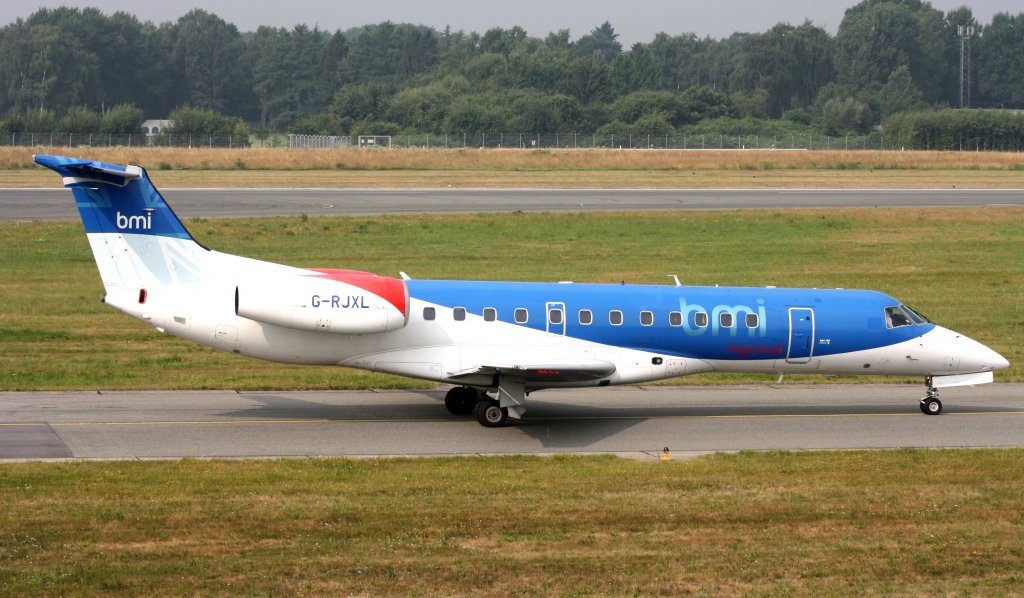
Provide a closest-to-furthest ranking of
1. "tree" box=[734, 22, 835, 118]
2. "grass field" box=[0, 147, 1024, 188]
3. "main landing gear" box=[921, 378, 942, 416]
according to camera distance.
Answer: "main landing gear" box=[921, 378, 942, 416]
"grass field" box=[0, 147, 1024, 188]
"tree" box=[734, 22, 835, 118]

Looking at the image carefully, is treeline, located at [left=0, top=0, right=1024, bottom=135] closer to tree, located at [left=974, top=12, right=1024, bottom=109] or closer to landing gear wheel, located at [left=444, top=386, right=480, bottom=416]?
tree, located at [left=974, top=12, right=1024, bottom=109]

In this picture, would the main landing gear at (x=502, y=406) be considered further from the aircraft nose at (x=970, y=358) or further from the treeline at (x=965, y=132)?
the treeline at (x=965, y=132)

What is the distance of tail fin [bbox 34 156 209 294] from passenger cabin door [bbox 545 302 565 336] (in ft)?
20.7

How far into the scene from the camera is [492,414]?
23.5 m

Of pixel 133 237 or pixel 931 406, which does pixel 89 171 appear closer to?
pixel 133 237

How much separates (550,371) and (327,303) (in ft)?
13.3

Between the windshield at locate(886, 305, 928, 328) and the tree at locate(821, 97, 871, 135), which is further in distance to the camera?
the tree at locate(821, 97, 871, 135)

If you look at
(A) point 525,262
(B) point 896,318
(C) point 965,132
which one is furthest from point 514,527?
(C) point 965,132

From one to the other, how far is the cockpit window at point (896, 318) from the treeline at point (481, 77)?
97.2m

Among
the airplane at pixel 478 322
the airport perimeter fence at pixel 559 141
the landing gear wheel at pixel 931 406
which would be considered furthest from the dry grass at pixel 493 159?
the landing gear wheel at pixel 931 406

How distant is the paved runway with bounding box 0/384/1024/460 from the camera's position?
21.8m

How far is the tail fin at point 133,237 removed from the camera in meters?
22.6

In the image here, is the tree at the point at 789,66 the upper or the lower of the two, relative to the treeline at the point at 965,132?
upper

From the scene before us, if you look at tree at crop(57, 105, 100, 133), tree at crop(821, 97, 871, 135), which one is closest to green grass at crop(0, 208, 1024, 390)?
tree at crop(57, 105, 100, 133)
